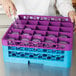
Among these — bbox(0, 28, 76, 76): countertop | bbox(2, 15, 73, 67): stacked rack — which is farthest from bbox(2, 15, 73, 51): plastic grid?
bbox(0, 28, 76, 76): countertop

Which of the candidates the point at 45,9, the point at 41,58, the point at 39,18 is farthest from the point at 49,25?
the point at 45,9

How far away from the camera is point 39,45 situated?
82 centimetres

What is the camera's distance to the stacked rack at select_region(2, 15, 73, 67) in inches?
32.1

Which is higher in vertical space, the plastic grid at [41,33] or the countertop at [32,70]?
the plastic grid at [41,33]

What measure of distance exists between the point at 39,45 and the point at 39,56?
0.06m

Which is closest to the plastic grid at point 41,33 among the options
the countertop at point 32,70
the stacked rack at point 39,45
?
the stacked rack at point 39,45

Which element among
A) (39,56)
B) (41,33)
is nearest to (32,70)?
(39,56)

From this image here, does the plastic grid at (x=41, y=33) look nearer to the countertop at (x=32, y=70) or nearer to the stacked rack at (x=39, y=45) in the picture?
the stacked rack at (x=39, y=45)

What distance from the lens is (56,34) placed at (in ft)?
2.96

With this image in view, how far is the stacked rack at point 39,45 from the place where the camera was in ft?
2.68

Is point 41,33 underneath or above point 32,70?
above

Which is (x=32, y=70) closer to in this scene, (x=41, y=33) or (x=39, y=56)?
(x=39, y=56)

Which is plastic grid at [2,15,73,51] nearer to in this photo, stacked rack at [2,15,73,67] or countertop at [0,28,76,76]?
stacked rack at [2,15,73,67]

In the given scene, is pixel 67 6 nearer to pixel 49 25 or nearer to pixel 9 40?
pixel 49 25
